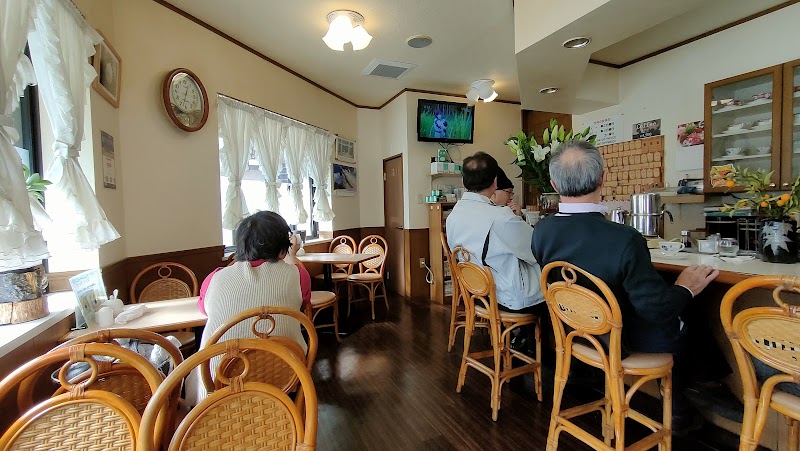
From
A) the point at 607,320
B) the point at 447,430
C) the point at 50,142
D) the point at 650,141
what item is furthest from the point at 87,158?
the point at 650,141

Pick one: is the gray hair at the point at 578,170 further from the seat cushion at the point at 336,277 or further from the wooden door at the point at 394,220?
the wooden door at the point at 394,220

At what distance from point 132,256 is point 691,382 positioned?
3.35 m

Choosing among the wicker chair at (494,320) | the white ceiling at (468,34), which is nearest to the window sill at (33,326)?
the wicker chair at (494,320)

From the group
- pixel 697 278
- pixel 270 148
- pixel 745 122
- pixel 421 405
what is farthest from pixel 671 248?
pixel 270 148

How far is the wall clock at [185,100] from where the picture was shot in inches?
105

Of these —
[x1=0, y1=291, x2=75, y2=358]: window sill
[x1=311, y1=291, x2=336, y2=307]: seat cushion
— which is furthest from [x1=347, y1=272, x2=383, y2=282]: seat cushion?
[x1=0, y1=291, x2=75, y2=358]: window sill

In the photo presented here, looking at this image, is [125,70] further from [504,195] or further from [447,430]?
[447,430]

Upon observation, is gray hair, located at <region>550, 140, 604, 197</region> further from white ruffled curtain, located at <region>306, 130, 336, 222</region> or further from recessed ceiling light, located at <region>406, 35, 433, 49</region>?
white ruffled curtain, located at <region>306, 130, 336, 222</region>

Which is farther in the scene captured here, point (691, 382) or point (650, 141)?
point (650, 141)

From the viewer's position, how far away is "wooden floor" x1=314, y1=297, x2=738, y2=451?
183 cm

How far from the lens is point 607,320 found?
4.10 feet

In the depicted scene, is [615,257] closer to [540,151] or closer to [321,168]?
[540,151]

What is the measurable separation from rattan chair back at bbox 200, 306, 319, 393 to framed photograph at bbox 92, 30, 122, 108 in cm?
184

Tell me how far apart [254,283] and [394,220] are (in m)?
3.66
